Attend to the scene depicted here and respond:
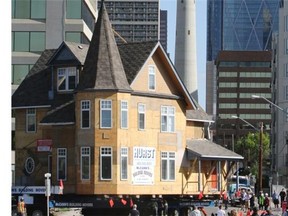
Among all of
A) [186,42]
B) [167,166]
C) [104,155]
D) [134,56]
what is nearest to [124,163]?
[104,155]

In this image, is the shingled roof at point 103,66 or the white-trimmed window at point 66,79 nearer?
the shingled roof at point 103,66

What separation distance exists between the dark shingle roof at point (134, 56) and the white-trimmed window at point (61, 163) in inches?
203

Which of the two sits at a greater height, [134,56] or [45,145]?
[134,56]

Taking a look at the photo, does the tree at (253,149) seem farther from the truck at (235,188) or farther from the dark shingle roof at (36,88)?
the dark shingle roof at (36,88)

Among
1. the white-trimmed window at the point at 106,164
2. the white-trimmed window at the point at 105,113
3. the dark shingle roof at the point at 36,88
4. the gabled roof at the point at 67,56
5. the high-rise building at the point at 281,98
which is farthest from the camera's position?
the high-rise building at the point at 281,98

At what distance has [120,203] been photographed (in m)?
37.8

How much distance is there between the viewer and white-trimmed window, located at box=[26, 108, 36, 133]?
140ft

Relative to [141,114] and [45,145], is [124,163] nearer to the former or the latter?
[141,114]

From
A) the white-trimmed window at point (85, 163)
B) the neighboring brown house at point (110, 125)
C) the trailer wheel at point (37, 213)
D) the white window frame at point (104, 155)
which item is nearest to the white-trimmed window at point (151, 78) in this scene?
the neighboring brown house at point (110, 125)

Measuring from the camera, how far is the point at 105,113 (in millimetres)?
38312

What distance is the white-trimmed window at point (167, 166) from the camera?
40.9 meters

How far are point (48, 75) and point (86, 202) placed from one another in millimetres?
9313

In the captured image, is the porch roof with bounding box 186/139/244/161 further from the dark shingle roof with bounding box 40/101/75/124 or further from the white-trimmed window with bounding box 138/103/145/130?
the dark shingle roof with bounding box 40/101/75/124

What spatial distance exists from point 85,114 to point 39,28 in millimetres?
33994
